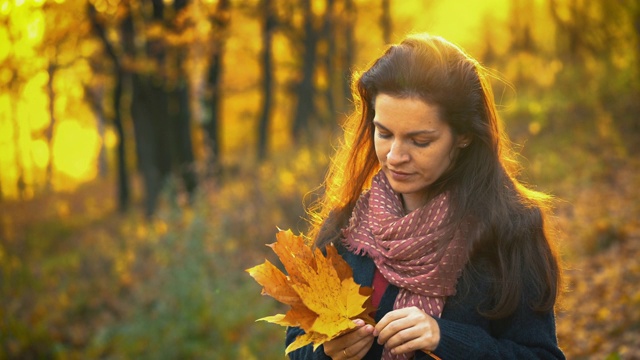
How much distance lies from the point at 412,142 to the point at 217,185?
10883 mm

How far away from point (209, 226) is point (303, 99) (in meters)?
12.5

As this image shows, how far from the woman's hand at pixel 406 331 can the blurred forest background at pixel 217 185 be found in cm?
108

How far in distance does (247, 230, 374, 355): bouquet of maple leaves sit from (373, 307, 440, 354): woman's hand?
0.09m

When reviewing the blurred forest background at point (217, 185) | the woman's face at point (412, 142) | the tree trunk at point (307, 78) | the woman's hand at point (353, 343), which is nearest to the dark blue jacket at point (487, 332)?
the woman's hand at point (353, 343)

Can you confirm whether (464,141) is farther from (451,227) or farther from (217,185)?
(217,185)

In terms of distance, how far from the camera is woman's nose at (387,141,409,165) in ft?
6.83

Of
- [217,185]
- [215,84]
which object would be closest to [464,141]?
[217,185]

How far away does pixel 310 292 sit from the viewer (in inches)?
76.9

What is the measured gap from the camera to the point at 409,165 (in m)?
2.12

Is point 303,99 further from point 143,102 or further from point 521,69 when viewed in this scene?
point 143,102

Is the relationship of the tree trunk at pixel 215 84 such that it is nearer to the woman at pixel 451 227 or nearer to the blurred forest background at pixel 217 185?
the blurred forest background at pixel 217 185

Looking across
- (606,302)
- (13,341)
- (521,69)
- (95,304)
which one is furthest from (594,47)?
(13,341)

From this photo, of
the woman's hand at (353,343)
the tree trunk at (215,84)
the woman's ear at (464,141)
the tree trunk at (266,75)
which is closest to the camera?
the woman's hand at (353,343)

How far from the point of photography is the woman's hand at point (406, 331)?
1.88 metres
